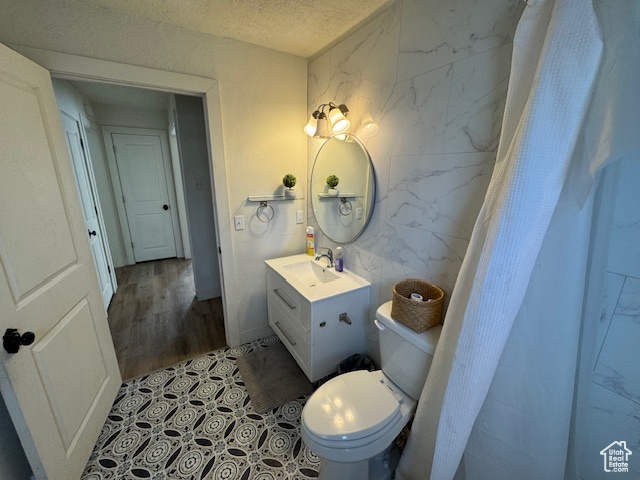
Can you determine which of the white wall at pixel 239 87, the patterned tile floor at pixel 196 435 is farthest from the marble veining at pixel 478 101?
the patterned tile floor at pixel 196 435

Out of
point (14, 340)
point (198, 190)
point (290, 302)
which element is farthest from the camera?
point (198, 190)

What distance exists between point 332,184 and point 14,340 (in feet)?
5.45

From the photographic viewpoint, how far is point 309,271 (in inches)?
78.1

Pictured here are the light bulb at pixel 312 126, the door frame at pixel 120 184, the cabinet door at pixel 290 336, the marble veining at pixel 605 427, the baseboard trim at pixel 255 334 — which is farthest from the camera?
the door frame at pixel 120 184

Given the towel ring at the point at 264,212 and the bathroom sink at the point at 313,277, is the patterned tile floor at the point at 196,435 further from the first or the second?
the towel ring at the point at 264,212

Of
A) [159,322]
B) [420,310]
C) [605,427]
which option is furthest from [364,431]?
[159,322]

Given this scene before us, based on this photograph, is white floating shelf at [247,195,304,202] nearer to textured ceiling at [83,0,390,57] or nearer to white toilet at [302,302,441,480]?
textured ceiling at [83,0,390,57]

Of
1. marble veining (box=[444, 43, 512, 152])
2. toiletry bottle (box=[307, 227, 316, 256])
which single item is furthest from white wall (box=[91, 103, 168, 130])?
marble veining (box=[444, 43, 512, 152])

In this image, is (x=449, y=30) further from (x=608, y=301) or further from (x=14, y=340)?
(x=14, y=340)

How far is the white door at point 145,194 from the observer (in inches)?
143

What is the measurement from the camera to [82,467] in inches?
47.3

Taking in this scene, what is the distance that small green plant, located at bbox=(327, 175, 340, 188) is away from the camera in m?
1.75

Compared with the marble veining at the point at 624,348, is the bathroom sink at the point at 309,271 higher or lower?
lower

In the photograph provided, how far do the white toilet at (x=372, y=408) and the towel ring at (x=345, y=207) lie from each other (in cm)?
69
